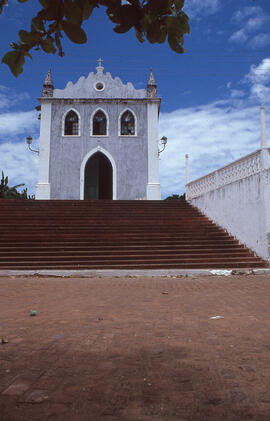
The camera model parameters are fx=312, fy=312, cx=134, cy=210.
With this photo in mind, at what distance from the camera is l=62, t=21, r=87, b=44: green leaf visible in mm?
1428

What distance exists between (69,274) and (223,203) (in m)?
6.65

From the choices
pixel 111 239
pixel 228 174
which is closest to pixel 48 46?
pixel 111 239

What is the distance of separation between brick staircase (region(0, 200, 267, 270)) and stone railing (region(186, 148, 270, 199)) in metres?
1.45

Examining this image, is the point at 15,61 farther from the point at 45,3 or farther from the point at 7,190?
the point at 7,190

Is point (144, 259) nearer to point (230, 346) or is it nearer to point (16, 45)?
point (230, 346)

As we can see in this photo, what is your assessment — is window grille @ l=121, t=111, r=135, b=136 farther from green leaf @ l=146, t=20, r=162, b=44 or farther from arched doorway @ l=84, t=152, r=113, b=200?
green leaf @ l=146, t=20, r=162, b=44

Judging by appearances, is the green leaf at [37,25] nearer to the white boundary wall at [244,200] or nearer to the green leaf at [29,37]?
the green leaf at [29,37]

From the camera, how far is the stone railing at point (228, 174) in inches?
394

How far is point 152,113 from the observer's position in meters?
20.1

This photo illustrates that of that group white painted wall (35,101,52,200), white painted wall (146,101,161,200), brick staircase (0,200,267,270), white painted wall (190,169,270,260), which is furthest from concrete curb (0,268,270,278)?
white painted wall (35,101,52,200)

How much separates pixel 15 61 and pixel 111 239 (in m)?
9.03

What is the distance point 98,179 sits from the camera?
22.1m

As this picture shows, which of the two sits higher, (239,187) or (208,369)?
(239,187)

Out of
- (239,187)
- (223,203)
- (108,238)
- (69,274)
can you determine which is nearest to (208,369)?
(69,274)
